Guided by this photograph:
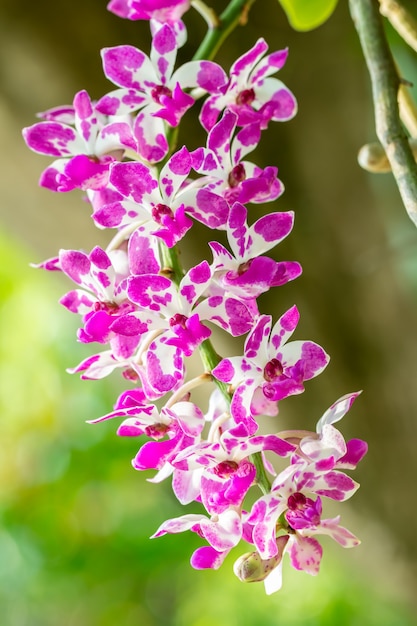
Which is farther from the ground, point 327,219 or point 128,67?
point 128,67

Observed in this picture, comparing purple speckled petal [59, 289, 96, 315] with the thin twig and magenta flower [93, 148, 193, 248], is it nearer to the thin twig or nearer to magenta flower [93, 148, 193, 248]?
magenta flower [93, 148, 193, 248]

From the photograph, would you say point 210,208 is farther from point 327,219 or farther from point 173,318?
point 327,219

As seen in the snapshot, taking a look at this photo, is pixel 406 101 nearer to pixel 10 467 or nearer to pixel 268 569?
pixel 268 569

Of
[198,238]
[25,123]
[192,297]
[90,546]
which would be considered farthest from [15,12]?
[90,546]

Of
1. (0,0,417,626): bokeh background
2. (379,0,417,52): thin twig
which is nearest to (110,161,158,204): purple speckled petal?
(379,0,417,52): thin twig

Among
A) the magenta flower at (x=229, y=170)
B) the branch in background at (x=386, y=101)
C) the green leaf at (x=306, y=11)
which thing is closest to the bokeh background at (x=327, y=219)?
the green leaf at (x=306, y=11)

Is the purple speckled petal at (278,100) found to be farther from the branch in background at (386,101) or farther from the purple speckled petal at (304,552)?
the purple speckled petal at (304,552)

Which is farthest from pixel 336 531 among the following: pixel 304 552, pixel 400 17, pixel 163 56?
pixel 400 17
